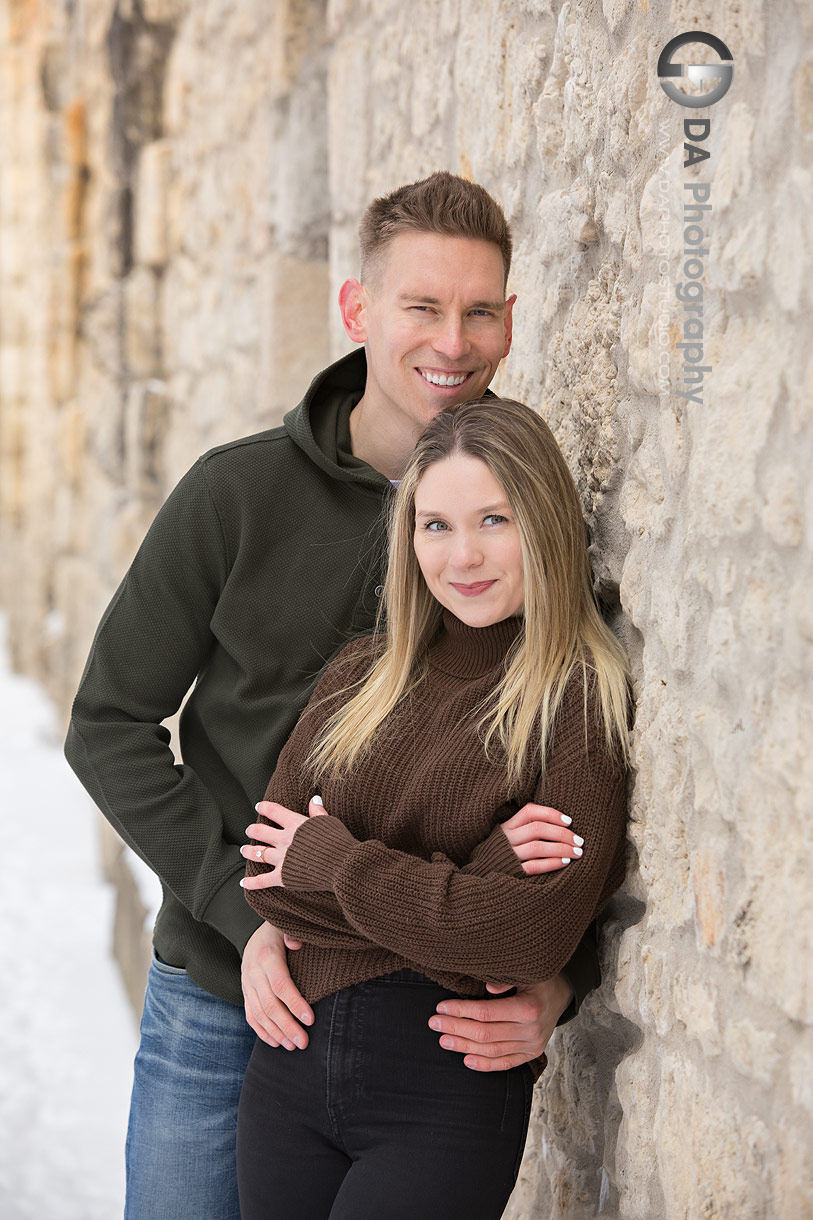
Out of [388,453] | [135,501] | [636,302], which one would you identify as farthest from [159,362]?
[636,302]

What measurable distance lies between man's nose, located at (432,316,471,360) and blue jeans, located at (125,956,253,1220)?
1.01 m

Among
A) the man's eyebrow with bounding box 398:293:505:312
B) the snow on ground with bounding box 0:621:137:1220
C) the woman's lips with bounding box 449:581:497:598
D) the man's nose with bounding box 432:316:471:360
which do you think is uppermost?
the man's eyebrow with bounding box 398:293:505:312

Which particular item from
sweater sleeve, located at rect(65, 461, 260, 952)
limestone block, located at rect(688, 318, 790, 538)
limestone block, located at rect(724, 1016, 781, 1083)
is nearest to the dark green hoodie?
sweater sleeve, located at rect(65, 461, 260, 952)

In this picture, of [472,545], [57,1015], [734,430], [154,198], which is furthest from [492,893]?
[154,198]

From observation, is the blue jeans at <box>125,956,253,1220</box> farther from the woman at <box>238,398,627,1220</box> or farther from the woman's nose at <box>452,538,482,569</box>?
the woman's nose at <box>452,538,482,569</box>

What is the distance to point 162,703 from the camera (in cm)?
186

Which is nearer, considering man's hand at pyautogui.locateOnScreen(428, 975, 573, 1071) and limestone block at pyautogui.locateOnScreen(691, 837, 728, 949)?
limestone block at pyautogui.locateOnScreen(691, 837, 728, 949)

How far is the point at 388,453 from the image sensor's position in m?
1.87

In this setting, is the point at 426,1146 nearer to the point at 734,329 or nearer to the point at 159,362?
the point at 734,329

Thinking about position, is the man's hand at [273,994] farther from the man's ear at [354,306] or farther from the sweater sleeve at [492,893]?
the man's ear at [354,306]

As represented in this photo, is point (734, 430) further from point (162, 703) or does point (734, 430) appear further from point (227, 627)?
point (162, 703)

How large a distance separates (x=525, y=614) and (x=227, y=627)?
0.49 metres

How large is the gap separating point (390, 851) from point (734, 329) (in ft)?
2.25

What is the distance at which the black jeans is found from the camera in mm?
1416
